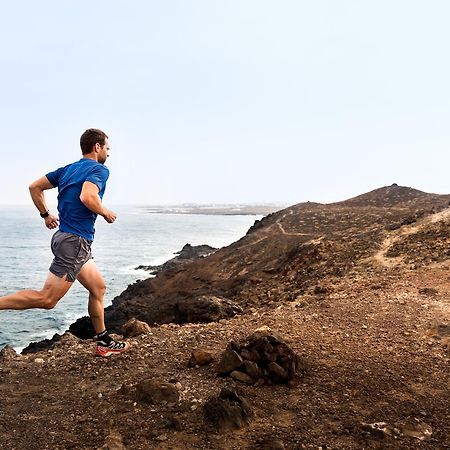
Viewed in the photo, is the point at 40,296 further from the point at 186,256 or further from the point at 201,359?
the point at 186,256

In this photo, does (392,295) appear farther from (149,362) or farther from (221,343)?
(149,362)

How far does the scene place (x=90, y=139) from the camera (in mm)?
5133

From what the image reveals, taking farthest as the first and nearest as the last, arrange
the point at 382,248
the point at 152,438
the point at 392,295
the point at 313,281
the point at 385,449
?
the point at 382,248 → the point at 313,281 → the point at 392,295 → the point at 152,438 → the point at 385,449

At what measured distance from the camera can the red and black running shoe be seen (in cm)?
572

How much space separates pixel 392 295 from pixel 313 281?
14.4 ft

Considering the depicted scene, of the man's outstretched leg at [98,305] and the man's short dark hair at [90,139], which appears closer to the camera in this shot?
the man's short dark hair at [90,139]

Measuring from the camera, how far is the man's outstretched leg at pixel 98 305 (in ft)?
17.3

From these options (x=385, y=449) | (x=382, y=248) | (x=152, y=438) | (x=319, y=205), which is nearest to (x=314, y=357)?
(x=385, y=449)

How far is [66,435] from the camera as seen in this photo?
3984mm

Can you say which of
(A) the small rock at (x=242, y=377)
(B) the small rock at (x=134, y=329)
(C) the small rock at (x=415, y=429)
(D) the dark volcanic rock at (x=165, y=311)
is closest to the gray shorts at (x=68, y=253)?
(A) the small rock at (x=242, y=377)

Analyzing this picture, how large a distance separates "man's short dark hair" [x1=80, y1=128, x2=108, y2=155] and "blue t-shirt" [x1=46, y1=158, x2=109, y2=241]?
211 millimetres

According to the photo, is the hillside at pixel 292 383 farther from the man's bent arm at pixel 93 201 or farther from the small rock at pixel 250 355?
the man's bent arm at pixel 93 201

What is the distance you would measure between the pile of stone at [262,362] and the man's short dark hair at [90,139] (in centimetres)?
274

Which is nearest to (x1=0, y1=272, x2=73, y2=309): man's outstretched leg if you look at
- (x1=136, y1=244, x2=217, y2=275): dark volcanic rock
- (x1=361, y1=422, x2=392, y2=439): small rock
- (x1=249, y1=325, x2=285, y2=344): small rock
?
(x1=249, y1=325, x2=285, y2=344): small rock
